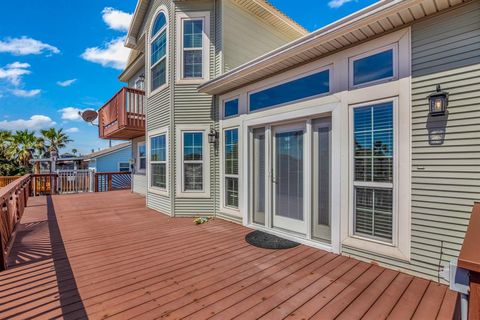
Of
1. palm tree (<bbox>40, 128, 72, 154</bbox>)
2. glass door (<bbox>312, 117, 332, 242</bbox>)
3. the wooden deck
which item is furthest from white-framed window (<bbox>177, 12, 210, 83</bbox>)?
palm tree (<bbox>40, 128, 72, 154</bbox>)

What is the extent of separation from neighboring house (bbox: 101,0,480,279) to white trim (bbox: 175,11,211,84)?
0.10 feet

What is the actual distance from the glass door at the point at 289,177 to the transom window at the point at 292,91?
50cm

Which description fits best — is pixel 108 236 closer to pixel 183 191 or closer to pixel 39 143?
pixel 183 191

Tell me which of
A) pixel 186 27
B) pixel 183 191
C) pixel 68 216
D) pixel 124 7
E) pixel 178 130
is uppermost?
pixel 124 7

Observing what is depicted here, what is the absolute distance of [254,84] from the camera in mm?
4773

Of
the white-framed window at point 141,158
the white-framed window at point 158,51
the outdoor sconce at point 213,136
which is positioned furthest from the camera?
the white-framed window at point 141,158

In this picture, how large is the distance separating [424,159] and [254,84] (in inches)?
125

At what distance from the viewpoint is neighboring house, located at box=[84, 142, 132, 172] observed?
1695cm

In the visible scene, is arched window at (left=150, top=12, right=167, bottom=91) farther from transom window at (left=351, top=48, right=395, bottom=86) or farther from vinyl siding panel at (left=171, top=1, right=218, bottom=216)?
transom window at (left=351, top=48, right=395, bottom=86)

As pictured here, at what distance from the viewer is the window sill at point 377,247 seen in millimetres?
2869

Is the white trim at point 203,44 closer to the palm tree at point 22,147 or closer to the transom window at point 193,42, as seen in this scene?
the transom window at point 193,42

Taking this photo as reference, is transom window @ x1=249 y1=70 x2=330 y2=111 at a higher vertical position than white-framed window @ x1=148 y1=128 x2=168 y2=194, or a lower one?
higher

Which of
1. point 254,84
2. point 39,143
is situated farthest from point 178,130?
point 39,143

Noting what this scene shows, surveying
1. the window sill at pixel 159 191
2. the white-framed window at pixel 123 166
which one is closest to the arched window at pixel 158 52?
the window sill at pixel 159 191
